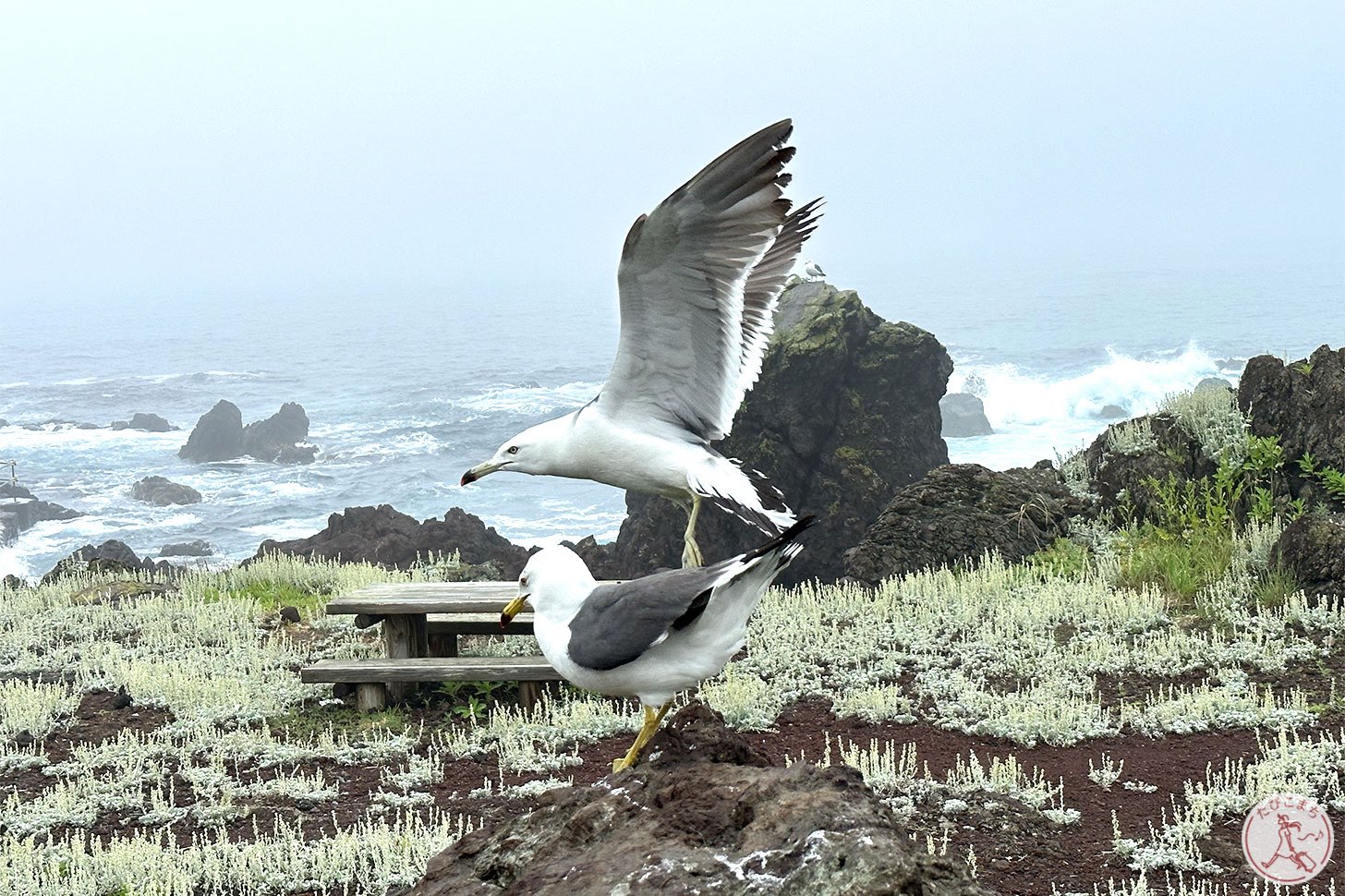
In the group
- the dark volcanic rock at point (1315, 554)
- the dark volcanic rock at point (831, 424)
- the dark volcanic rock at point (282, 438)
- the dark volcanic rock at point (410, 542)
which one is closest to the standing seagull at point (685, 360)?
the dark volcanic rock at point (1315, 554)

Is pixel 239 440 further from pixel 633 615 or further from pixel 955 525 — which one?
pixel 633 615

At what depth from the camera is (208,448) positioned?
40.2m

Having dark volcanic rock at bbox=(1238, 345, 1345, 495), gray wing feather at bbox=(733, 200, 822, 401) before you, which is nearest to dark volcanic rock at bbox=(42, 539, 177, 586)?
gray wing feather at bbox=(733, 200, 822, 401)

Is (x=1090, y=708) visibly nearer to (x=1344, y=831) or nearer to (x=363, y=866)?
(x=1344, y=831)

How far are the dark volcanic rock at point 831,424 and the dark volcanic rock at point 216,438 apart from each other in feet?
91.4

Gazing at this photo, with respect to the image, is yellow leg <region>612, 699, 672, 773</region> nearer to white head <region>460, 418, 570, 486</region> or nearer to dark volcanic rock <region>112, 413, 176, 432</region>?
white head <region>460, 418, 570, 486</region>

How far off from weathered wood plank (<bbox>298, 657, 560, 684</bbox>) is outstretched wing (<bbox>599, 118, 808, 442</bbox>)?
2168mm

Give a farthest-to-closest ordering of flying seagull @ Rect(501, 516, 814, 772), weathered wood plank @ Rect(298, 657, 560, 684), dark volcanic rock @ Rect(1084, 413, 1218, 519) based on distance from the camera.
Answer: dark volcanic rock @ Rect(1084, 413, 1218, 519), weathered wood plank @ Rect(298, 657, 560, 684), flying seagull @ Rect(501, 516, 814, 772)

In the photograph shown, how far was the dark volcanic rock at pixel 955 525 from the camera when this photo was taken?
33.6ft

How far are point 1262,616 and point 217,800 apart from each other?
19.5 feet

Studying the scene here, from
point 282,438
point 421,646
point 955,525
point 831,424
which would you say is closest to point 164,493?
point 282,438

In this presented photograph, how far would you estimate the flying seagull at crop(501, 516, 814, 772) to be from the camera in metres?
3.67

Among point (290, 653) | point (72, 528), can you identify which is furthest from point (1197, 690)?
point (72, 528)

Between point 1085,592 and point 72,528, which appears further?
point 72,528
